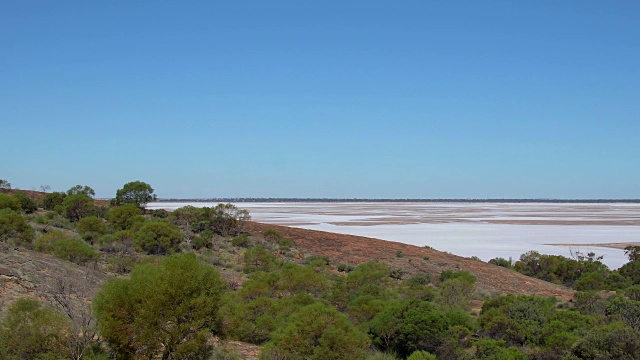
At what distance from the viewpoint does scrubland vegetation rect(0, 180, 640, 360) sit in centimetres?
953

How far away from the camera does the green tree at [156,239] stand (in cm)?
2661

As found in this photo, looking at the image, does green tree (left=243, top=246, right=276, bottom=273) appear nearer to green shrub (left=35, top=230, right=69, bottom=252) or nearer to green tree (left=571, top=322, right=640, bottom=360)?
green shrub (left=35, top=230, right=69, bottom=252)

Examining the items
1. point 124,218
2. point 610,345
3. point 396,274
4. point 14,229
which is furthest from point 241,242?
point 610,345

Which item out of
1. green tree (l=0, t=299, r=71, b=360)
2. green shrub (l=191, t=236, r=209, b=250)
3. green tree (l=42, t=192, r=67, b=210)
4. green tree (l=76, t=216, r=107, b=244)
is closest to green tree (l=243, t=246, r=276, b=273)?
green shrub (l=191, t=236, r=209, b=250)

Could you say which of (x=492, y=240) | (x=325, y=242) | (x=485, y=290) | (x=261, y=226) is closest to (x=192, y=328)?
(x=485, y=290)

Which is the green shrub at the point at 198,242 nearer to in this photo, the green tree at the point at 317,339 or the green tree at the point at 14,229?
the green tree at the point at 14,229

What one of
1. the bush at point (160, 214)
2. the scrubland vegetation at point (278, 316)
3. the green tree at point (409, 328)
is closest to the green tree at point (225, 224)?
the bush at point (160, 214)

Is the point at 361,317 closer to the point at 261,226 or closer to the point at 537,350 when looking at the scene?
the point at 537,350

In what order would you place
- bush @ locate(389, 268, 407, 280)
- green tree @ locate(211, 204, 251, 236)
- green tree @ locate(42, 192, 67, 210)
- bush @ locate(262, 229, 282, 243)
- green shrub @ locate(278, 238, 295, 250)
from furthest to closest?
1. green tree @ locate(42, 192, 67, 210)
2. green tree @ locate(211, 204, 251, 236)
3. bush @ locate(262, 229, 282, 243)
4. green shrub @ locate(278, 238, 295, 250)
5. bush @ locate(389, 268, 407, 280)

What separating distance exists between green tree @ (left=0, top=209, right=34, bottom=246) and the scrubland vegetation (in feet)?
0.22

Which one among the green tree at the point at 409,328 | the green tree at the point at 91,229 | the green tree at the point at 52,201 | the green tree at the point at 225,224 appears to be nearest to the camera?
the green tree at the point at 409,328

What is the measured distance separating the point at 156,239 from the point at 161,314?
18721 mm

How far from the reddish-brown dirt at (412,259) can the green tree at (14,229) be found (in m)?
16.0

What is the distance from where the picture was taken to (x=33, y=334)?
9.21 metres
